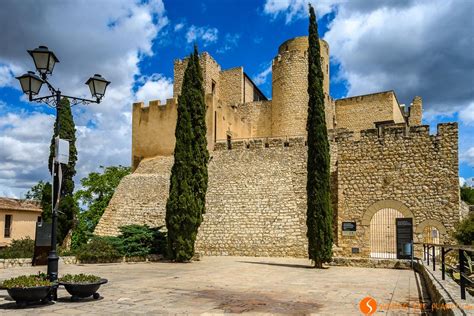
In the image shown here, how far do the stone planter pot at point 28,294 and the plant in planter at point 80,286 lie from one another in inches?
18.6

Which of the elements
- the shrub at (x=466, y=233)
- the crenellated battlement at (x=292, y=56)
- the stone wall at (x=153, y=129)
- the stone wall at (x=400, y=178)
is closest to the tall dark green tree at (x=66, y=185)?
the stone wall at (x=153, y=129)

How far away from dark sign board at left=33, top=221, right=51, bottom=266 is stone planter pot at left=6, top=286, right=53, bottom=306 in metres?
6.59

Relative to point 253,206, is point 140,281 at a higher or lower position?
lower

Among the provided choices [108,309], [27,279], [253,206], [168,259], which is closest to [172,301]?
[108,309]

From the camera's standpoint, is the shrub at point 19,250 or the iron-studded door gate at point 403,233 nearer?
the shrub at point 19,250

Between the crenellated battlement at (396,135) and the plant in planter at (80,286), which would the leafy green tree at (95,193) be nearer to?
the crenellated battlement at (396,135)

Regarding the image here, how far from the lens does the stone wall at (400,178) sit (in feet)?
55.6

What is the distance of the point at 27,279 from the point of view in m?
6.62

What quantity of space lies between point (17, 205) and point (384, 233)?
25.6 metres

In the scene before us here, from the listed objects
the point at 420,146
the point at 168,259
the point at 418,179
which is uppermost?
the point at 420,146

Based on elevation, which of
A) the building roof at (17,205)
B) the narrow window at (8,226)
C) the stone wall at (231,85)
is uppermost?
the stone wall at (231,85)

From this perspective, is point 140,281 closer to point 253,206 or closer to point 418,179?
point 253,206

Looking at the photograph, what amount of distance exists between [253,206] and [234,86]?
14.7m

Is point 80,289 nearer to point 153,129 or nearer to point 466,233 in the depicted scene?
point 466,233
